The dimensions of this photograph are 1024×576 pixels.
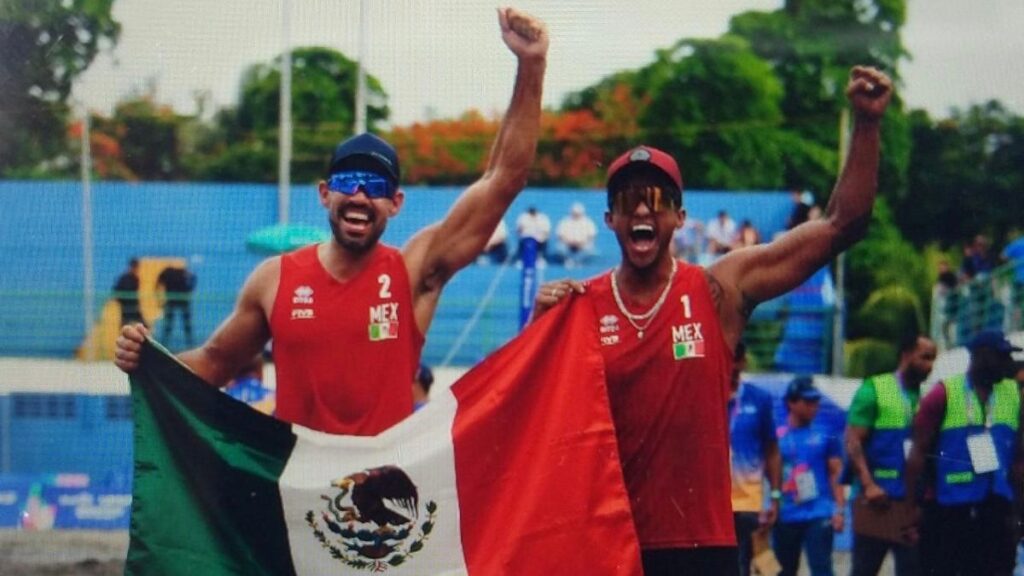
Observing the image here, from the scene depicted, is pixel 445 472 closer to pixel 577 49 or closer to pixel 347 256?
pixel 347 256

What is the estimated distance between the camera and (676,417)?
508cm

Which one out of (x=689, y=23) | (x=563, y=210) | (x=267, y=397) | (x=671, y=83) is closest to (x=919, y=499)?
(x=689, y=23)

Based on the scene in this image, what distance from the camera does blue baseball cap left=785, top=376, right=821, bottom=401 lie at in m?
9.94

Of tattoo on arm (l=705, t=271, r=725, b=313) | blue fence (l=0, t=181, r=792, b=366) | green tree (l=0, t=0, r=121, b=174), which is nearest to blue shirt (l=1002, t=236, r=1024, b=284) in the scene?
blue fence (l=0, t=181, r=792, b=366)

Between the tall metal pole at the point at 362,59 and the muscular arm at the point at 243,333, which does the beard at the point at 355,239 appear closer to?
the muscular arm at the point at 243,333

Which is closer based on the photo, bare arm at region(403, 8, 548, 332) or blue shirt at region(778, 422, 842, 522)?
bare arm at region(403, 8, 548, 332)

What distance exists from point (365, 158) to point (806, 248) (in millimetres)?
1430

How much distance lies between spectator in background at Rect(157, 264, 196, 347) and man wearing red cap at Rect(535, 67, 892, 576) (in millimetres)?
8241

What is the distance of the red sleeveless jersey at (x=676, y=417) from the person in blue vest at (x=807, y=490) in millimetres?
4759

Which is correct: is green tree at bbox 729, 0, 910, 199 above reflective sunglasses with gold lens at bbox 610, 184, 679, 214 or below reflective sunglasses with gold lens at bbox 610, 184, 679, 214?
above

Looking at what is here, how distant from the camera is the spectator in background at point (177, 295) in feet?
43.4

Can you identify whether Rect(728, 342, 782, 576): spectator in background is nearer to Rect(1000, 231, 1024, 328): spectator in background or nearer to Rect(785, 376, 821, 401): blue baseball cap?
Rect(785, 376, 821, 401): blue baseball cap

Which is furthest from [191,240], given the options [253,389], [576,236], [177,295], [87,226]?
[576,236]

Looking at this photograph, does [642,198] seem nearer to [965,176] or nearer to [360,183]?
[360,183]
